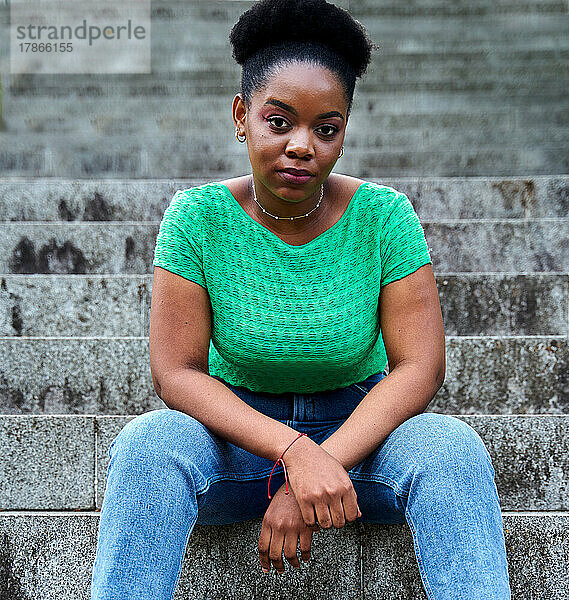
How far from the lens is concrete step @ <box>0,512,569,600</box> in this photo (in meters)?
2.13

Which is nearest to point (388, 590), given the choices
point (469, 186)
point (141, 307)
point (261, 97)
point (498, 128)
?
point (261, 97)

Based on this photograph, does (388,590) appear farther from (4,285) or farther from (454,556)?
(4,285)

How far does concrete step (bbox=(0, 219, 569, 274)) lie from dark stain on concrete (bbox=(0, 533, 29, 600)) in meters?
1.72

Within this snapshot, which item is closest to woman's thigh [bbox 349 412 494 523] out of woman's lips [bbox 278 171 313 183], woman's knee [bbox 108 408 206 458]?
woman's knee [bbox 108 408 206 458]

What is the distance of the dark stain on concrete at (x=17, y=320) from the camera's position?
324 centimetres

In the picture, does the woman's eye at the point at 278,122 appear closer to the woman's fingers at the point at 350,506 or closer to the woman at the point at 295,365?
the woman at the point at 295,365

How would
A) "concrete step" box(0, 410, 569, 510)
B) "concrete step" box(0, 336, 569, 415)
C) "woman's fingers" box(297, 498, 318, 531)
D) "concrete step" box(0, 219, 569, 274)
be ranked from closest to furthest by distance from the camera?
"woman's fingers" box(297, 498, 318, 531) → "concrete step" box(0, 410, 569, 510) → "concrete step" box(0, 336, 569, 415) → "concrete step" box(0, 219, 569, 274)

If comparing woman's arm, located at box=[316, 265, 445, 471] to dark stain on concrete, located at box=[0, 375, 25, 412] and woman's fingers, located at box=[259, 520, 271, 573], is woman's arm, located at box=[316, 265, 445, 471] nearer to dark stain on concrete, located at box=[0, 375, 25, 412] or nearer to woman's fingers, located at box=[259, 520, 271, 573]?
woman's fingers, located at box=[259, 520, 271, 573]

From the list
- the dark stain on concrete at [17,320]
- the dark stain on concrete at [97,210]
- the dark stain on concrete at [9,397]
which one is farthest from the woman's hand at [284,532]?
the dark stain on concrete at [97,210]

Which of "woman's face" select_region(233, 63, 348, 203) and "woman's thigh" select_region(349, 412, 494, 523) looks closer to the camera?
"woman's thigh" select_region(349, 412, 494, 523)

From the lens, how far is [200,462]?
1778 millimetres

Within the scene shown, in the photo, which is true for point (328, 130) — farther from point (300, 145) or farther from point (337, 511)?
point (337, 511)

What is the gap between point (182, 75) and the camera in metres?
6.12

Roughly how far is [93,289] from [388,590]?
1676 millimetres
